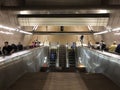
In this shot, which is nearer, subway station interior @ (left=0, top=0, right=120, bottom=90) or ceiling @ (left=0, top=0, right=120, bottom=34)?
subway station interior @ (left=0, top=0, right=120, bottom=90)

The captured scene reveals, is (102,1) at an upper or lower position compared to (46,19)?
upper

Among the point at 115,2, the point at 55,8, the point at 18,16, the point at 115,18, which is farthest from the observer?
the point at 18,16

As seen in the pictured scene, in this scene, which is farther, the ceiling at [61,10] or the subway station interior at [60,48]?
the ceiling at [61,10]

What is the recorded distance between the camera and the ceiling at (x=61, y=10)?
15805 mm

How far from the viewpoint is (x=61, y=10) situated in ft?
53.0

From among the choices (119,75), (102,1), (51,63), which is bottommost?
(51,63)

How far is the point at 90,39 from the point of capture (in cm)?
3450

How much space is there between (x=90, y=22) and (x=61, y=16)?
12.7ft

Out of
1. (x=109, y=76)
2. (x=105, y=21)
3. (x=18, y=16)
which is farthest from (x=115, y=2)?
(x=109, y=76)

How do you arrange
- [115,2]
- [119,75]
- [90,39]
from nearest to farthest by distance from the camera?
[119,75]
[115,2]
[90,39]

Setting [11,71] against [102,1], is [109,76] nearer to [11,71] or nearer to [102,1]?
[11,71]

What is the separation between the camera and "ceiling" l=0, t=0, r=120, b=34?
51.9ft

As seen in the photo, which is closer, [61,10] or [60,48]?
[61,10]

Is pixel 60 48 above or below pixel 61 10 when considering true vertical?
below
